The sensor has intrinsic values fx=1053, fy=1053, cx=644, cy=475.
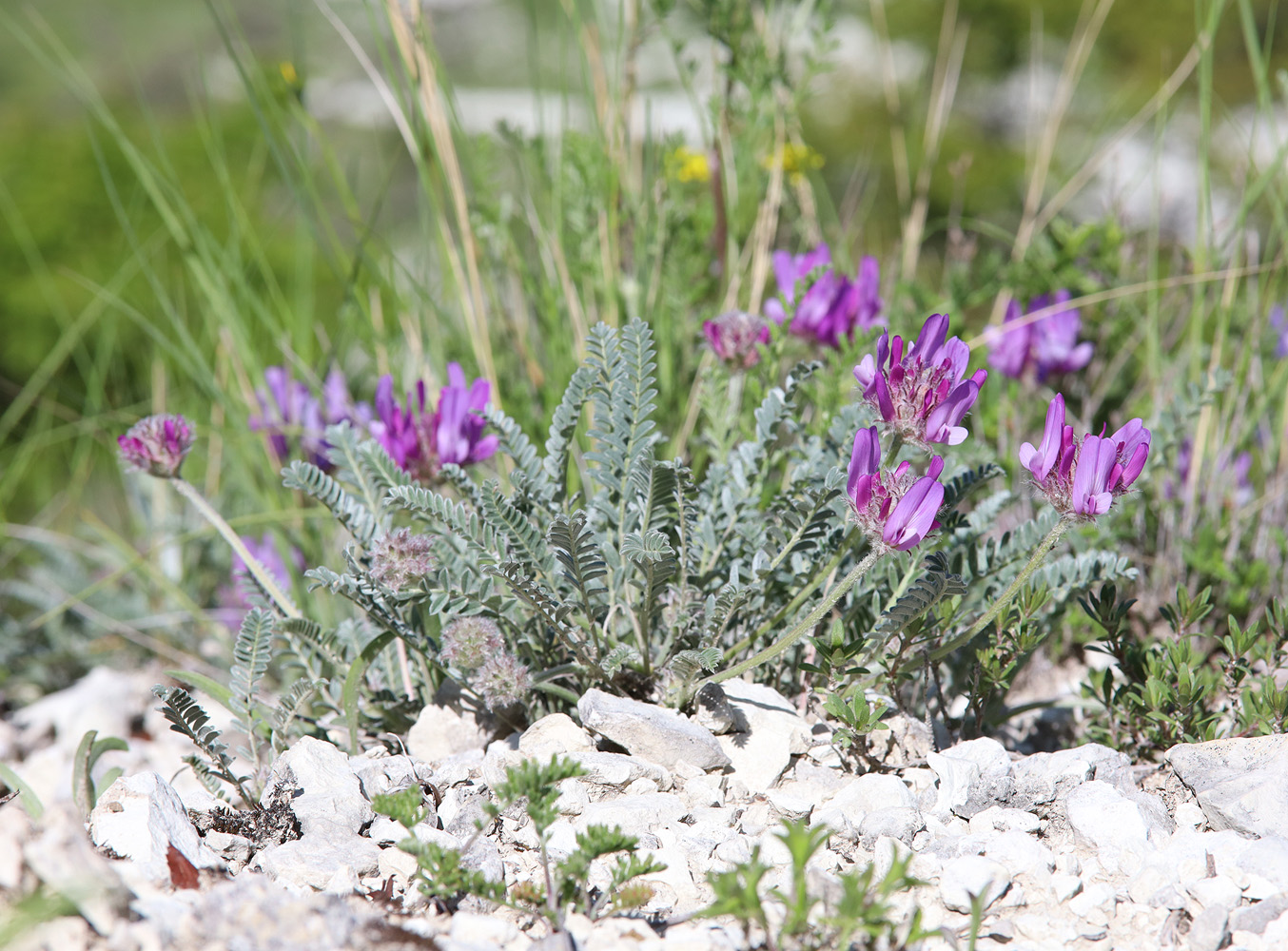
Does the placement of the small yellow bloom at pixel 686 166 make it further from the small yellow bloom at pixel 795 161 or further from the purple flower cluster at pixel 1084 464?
the purple flower cluster at pixel 1084 464

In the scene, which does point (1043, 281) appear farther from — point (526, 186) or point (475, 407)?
point (475, 407)

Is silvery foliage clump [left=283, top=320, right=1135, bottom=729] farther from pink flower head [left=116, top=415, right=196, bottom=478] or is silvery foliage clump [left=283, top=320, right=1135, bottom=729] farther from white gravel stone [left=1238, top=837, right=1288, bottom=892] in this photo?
white gravel stone [left=1238, top=837, right=1288, bottom=892]

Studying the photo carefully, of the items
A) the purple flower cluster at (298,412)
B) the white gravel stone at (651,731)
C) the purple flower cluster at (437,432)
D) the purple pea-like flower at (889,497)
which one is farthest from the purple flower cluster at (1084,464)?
the purple flower cluster at (298,412)

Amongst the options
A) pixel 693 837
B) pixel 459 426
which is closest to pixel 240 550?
pixel 459 426

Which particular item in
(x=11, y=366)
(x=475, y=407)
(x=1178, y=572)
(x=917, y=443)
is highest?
(x=917, y=443)

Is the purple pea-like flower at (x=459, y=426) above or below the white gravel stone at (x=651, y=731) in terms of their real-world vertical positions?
above

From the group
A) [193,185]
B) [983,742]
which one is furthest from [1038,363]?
[193,185]
